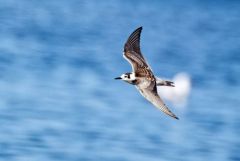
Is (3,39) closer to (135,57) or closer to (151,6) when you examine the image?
(151,6)

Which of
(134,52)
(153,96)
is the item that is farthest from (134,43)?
(153,96)

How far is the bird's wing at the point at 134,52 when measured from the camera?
15664 millimetres

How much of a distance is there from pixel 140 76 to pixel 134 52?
54 cm

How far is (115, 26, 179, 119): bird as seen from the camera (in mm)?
14812

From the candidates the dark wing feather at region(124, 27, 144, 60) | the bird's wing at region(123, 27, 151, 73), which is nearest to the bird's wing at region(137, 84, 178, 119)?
the bird's wing at region(123, 27, 151, 73)

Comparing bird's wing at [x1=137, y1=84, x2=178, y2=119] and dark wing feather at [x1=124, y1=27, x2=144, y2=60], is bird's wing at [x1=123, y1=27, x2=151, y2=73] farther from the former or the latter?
bird's wing at [x1=137, y1=84, x2=178, y2=119]

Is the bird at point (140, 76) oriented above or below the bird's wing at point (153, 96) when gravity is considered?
above

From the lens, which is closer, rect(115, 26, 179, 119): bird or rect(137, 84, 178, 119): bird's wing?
rect(137, 84, 178, 119): bird's wing

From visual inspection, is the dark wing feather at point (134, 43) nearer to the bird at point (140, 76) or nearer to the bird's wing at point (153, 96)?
the bird at point (140, 76)

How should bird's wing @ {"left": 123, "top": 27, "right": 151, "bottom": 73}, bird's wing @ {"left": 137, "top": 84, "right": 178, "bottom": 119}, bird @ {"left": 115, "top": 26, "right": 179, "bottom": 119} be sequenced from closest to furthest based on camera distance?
bird's wing @ {"left": 137, "top": 84, "right": 178, "bottom": 119} → bird @ {"left": 115, "top": 26, "right": 179, "bottom": 119} → bird's wing @ {"left": 123, "top": 27, "right": 151, "bottom": 73}

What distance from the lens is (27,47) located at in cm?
2484

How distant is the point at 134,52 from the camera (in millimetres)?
15781

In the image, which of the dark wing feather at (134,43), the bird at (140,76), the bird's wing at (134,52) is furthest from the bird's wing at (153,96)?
the dark wing feather at (134,43)

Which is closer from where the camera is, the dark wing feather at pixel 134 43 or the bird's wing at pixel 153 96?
the bird's wing at pixel 153 96
